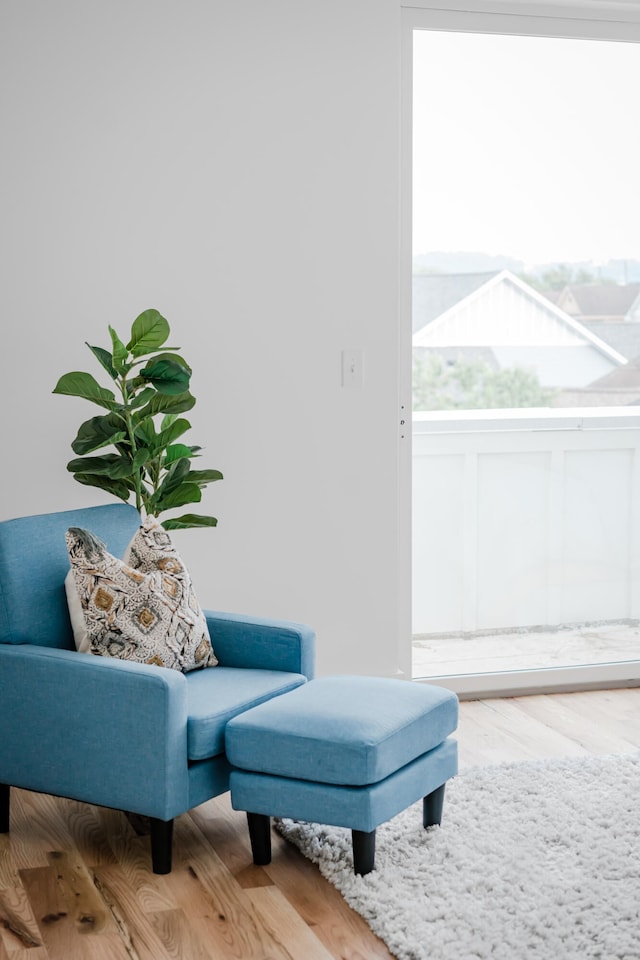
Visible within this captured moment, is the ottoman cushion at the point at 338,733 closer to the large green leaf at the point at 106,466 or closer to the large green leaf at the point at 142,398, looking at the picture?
the large green leaf at the point at 106,466

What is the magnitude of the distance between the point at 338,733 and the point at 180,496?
43.0 inches

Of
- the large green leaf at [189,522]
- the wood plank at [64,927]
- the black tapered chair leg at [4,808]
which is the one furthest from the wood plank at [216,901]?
the large green leaf at [189,522]

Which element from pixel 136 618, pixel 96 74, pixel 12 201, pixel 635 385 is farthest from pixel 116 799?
pixel 635 385

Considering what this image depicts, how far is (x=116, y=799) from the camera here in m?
2.74

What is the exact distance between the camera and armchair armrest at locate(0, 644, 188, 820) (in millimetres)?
2668

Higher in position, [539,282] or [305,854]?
[539,282]

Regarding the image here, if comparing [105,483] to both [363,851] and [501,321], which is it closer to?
[363,851]

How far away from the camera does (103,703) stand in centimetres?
274

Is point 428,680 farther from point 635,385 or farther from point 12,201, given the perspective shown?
point 12,201

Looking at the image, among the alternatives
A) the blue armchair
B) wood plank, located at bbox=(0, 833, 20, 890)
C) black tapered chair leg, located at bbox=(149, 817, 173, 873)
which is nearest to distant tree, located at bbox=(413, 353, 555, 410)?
the blue armchair

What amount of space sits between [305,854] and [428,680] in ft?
5.02

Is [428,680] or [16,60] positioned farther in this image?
[428,680]

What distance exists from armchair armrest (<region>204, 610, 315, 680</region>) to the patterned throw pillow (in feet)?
0.56

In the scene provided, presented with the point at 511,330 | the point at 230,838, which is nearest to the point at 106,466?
the point at 230,838
